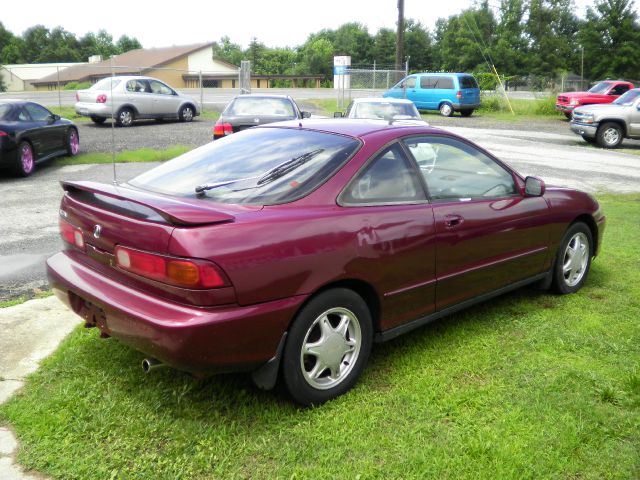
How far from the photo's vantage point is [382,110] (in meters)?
13.8

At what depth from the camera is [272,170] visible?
3711mm

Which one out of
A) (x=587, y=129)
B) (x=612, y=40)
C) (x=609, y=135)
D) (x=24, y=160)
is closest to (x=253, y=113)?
(x=24, y=160)

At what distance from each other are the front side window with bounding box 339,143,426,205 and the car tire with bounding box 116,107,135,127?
728 inches

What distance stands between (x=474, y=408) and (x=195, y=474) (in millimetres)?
1490

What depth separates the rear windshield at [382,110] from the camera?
13.6 meters

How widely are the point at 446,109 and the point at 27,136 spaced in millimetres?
21027

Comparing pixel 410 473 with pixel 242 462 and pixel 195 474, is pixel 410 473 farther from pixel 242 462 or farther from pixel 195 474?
pixel 195 474

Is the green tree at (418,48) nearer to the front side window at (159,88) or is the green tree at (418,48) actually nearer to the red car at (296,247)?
the front side window at (159,88)

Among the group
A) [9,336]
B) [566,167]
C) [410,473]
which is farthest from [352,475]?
[566,167]

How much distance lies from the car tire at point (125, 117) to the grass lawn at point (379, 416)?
1786 centimetres

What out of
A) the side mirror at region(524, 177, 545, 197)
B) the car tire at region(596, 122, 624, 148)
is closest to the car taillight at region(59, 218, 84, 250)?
the side mirror at region(524, 177, 545, 197)

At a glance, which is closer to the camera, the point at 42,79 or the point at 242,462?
the point at 242,462

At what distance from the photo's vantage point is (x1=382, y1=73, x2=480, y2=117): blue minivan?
28.7 m

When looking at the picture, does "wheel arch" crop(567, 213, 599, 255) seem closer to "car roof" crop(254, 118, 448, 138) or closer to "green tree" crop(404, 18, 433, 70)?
"car roof" crop(254, 118, 448, 138)
